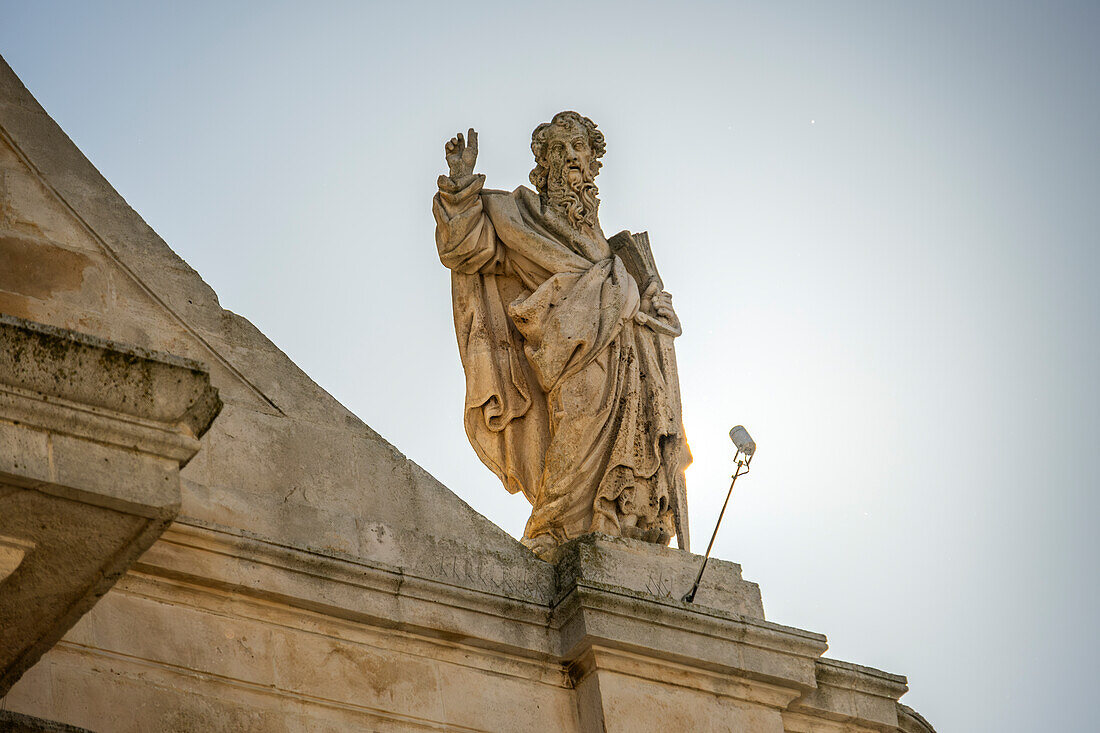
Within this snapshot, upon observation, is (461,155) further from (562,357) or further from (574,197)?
(562,357)

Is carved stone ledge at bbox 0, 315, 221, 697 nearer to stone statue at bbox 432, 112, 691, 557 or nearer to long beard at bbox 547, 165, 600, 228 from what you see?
stone statue at bbox 432, 112, 691, 557

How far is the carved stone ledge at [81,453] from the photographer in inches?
195

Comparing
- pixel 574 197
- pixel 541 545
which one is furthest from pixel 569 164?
pixel 541 545

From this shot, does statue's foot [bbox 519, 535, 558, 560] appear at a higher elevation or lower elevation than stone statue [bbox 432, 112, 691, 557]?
lower

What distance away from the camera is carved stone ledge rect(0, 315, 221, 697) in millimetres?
→ 4957

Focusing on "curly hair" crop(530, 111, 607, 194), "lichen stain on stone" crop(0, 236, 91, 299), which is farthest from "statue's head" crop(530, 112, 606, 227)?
"lichen stain on stone" crop(0, 236, 91, 299)

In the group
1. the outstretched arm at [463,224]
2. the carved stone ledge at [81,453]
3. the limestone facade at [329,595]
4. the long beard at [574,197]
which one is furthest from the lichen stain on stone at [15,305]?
→ the long beard at [574,197]

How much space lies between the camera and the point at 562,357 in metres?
8.27

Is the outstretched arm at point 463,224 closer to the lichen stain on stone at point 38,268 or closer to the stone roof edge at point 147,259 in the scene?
the stone roof edge at point 147,259

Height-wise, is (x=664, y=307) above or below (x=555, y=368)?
above

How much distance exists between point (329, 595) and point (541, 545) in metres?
1.23

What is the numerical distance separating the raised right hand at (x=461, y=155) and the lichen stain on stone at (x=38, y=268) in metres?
1.84

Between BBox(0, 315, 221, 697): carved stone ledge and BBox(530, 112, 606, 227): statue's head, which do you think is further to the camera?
BBox(530, 112, 606, 227): statue's head

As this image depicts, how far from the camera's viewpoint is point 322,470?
24.8 ft
